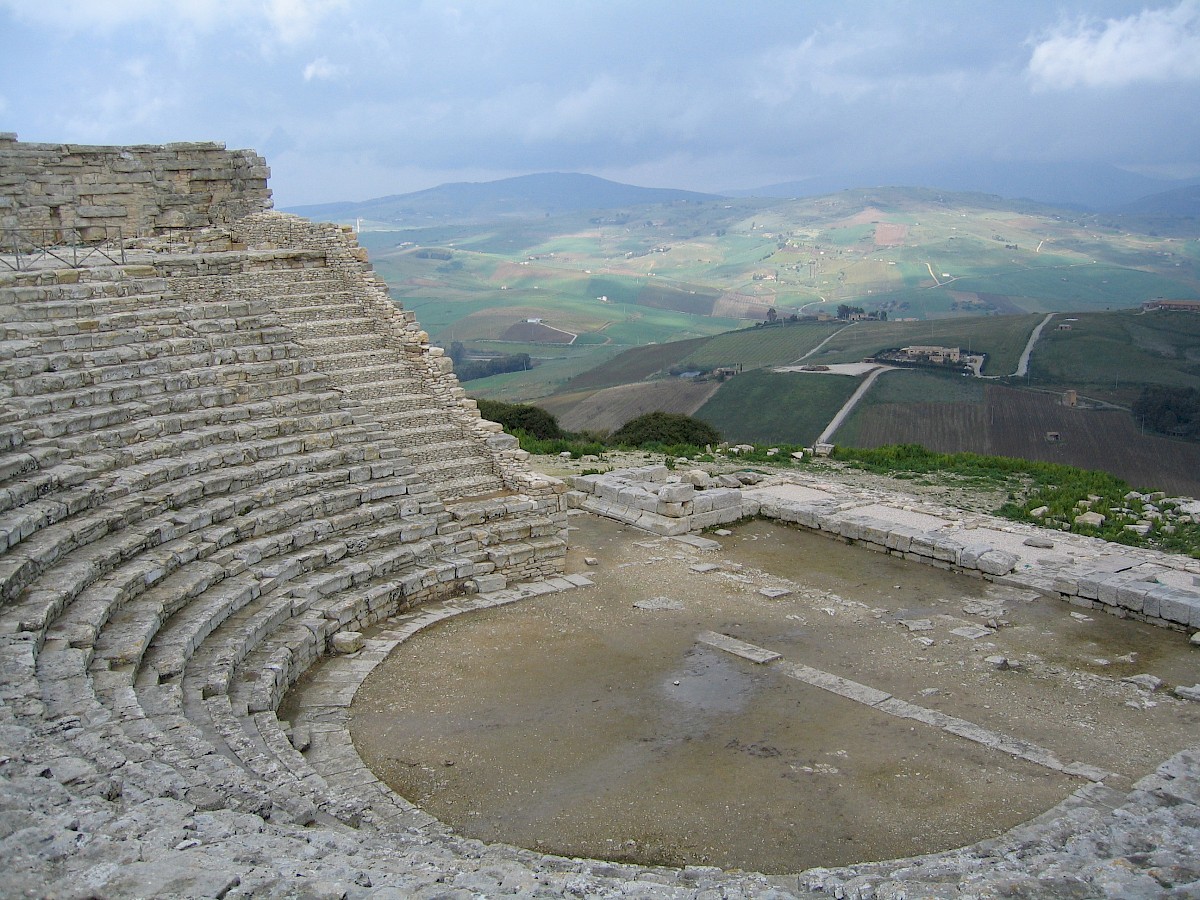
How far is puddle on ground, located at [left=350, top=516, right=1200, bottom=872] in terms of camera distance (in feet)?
25.9

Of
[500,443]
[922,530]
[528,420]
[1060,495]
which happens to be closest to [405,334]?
[500,443]

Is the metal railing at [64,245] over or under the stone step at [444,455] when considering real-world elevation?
over

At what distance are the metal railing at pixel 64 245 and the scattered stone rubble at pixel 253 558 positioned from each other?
0.20 m

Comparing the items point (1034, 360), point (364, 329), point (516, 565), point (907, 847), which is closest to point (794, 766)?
point (907, 847)

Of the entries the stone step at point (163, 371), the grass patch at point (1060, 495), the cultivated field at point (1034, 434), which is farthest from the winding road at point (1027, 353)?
the stone step at point (163, 371)

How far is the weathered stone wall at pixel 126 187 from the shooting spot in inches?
676

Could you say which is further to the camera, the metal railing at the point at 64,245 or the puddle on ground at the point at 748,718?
the metal railing at the point at 64,245

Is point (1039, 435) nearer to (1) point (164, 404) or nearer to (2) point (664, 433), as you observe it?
(2) point (664, 433)

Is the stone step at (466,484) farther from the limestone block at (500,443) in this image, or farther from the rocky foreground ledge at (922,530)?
the rocky foreground ledge at (922,530)

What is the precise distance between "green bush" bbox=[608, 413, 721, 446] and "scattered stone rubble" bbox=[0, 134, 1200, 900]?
600 centimetres

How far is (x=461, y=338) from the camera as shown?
83.9m

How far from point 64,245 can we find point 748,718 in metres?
14.5

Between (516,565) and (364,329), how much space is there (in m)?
5.11

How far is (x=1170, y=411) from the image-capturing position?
38625 millimetres
